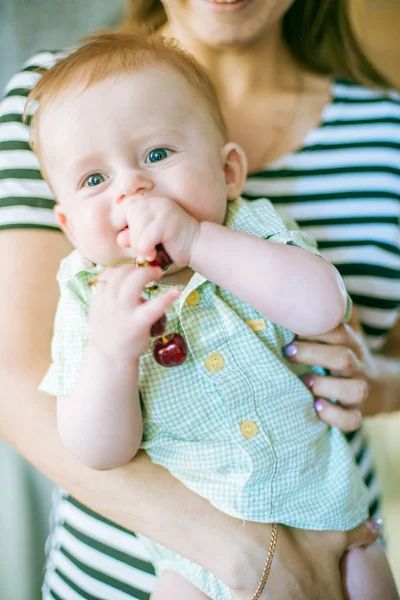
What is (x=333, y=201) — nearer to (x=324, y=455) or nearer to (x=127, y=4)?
(x=324, y=455)

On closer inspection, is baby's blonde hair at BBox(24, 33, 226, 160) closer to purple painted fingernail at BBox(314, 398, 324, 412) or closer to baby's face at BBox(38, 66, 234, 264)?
baby's face at BBox(38, 66, 234, 264)

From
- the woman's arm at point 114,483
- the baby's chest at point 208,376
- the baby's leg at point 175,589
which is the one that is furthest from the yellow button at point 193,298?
the baby's leg at point 175,589

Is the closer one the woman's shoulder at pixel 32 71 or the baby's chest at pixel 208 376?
the baby's chest at pixel 208 376

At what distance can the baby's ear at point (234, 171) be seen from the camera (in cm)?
77

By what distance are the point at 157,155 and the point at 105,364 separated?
10.3 inches

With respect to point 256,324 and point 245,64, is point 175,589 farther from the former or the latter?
point 245,64

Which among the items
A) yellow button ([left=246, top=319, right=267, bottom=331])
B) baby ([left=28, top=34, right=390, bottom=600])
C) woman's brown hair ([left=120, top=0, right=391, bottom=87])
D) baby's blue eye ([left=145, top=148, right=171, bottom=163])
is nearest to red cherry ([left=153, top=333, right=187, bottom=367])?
baby ([left=28, top=34, right=390, bottom=600])

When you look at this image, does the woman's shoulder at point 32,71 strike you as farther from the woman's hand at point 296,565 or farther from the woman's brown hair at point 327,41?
the woman's hand at point 296,565

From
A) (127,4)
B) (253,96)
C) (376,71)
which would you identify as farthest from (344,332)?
(127,4)

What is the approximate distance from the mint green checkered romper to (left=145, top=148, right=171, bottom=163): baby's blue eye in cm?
14

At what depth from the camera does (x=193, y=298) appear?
0.70m

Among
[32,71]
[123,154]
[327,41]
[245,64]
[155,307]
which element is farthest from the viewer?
[327,41]

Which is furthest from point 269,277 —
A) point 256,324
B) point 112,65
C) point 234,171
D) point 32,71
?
point 32,71

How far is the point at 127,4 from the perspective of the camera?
41.8 inches
